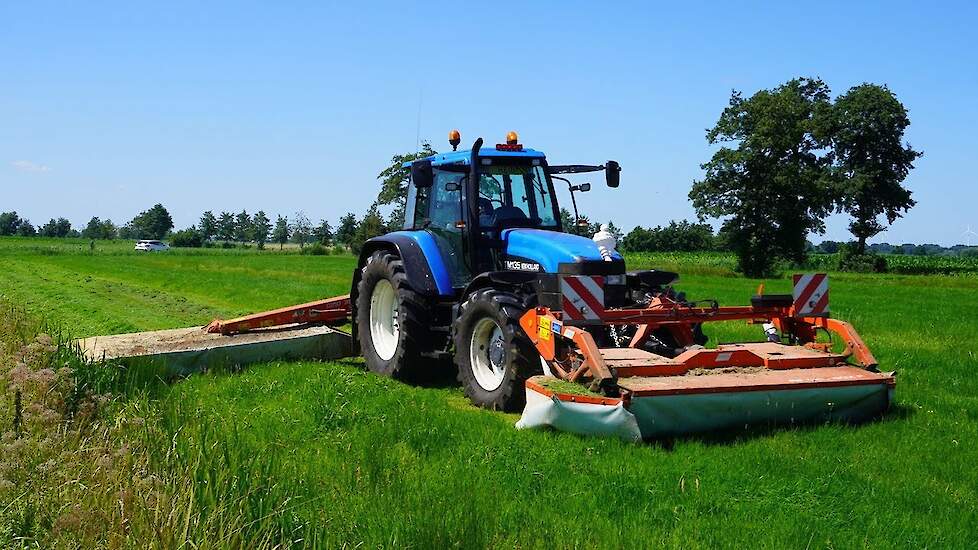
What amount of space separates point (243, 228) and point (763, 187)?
3728 inches

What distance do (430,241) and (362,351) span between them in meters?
1.71

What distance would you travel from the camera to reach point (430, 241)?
9586 millimetres

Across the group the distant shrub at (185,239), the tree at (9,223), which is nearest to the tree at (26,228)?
the tree at (9,223)

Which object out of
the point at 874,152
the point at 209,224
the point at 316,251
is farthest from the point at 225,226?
the point at 874,152

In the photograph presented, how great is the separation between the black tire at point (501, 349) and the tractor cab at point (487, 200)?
0.78m

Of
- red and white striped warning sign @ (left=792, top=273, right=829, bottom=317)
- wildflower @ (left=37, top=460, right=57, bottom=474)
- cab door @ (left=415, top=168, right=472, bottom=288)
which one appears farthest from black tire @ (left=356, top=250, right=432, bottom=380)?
wildflower @ (left=37, top=460, right=57, bottom=474)

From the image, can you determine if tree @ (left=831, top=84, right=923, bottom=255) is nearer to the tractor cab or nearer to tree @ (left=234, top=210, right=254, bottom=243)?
the tractor cab

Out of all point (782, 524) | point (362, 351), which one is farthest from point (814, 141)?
point (782, 524)

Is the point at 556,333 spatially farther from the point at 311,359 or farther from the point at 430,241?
the point at 311,359

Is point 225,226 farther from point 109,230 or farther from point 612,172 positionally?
point 612,172

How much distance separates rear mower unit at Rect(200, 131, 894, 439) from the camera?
6.62 meters

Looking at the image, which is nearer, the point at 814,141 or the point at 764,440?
the point at 764,440

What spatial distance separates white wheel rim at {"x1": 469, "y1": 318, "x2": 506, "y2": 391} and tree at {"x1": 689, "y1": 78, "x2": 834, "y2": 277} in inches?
1673

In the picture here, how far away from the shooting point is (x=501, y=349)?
812 centimetres
